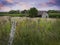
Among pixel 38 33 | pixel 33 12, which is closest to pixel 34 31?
pixel 38 33

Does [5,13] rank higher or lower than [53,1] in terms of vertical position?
lower

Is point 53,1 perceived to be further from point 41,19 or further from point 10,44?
point 10,44

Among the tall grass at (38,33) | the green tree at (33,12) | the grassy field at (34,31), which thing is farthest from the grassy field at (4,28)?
the green tree at (33,12)

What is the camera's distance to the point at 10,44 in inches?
141

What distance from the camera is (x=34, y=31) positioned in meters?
3.67

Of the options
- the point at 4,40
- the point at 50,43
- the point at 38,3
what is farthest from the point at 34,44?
the point at 38,3

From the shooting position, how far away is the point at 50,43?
3.59 meters

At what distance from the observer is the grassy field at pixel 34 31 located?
3592mm

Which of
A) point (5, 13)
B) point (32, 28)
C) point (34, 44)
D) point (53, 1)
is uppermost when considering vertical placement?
point (53, 1)

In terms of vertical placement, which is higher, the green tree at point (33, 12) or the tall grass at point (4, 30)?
the green tree at point (33, 12)

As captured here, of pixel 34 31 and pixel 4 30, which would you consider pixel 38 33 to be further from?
pixel 4 30

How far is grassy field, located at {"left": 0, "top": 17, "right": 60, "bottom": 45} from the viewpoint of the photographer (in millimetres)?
3592

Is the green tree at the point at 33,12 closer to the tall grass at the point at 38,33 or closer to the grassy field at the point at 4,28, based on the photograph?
the tall grass at the point at 38,33

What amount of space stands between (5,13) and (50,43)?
1087mm
